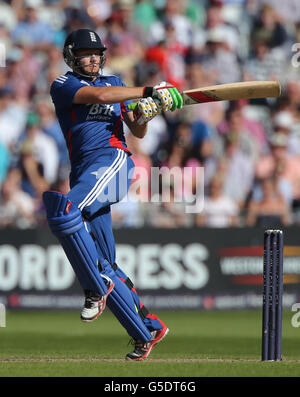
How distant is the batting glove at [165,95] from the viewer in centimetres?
640

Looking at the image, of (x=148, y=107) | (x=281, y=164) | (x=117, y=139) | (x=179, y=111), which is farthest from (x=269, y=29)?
(x=148, y=107)

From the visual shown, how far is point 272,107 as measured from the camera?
13.5m

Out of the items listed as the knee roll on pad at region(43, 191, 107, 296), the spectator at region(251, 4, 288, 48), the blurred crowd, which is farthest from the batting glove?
the spectator at region(251, 4, 288, 48)

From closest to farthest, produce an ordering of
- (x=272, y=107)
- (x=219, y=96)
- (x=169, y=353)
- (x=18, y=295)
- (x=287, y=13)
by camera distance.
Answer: (x=219, y=96)
(x=169, y=353)
(x=18, y=295)
(x=272, y=107)
(x=287, y=13)

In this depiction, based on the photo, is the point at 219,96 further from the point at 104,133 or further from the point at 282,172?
the point at 282,172

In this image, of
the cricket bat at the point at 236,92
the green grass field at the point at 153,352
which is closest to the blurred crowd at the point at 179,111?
the green grass field at the point at 153,352

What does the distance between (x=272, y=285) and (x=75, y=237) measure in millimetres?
1498

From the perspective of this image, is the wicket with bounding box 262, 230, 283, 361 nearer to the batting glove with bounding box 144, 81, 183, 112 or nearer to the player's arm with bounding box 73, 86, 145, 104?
the batting glove with bounding box 144, 81, 183, 112

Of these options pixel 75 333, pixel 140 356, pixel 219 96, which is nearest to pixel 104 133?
pixel 219 96

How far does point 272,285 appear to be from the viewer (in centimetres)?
653

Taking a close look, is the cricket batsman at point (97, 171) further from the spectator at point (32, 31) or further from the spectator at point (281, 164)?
the spectator at point (32, 31)

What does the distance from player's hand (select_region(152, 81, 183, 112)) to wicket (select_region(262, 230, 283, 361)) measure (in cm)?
115
